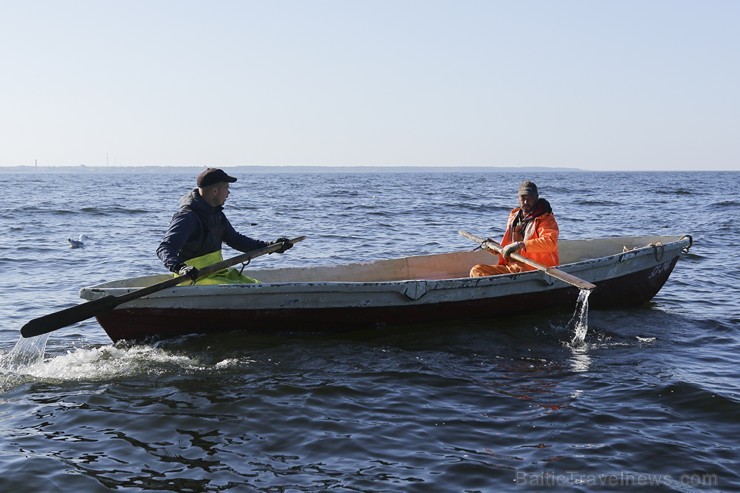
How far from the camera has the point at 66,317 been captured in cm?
759

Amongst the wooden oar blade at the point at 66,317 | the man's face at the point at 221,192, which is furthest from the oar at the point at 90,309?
the man's face at the point at 221,192

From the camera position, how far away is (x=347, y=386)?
24.8 feet

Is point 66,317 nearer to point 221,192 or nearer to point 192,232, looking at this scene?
point 192,232

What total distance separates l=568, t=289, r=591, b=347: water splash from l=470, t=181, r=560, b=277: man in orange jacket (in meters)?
0.63

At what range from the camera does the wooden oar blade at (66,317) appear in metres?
7.52

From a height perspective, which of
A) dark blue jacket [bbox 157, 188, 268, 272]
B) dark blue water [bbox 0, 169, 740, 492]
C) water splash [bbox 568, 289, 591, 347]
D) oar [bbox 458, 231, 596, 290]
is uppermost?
dark blue jacket [bbox 157, 188, 268, 272]

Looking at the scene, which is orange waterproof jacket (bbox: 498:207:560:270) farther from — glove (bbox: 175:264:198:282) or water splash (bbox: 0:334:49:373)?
water splash (bbox: 0:334:49:373)

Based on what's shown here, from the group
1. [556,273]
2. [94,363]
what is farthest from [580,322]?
[94,363]

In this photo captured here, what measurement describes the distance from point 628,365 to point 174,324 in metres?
4.97

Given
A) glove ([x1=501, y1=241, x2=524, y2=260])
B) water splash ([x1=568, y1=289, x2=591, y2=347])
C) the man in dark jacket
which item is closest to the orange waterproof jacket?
glove ([x1=501, y1=241, x2=524, y2=260])

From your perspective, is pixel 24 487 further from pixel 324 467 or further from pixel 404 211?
pixel 404 211

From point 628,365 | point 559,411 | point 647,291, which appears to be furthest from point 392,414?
point 647,291

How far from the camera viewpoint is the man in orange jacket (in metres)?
9.98

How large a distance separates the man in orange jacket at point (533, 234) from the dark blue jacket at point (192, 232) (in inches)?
148
